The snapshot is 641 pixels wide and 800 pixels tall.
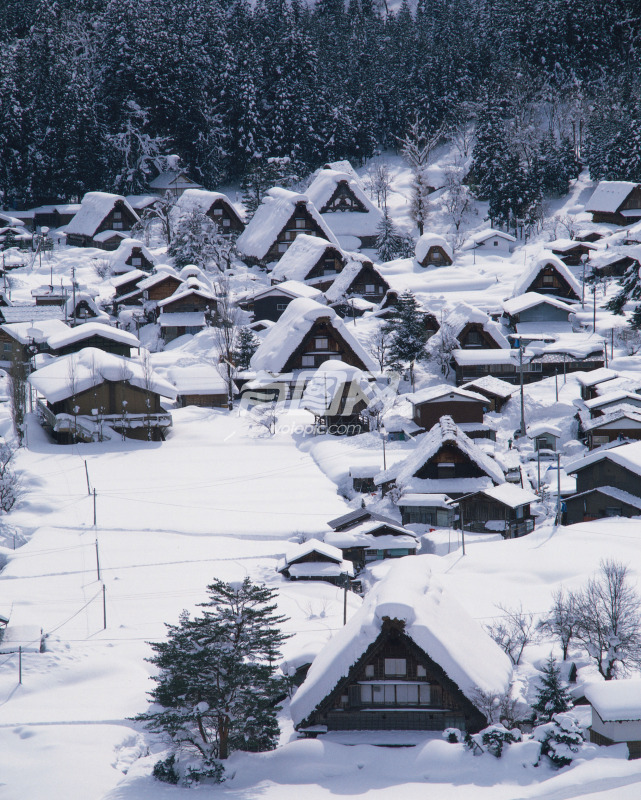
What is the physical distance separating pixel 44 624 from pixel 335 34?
69.1 m

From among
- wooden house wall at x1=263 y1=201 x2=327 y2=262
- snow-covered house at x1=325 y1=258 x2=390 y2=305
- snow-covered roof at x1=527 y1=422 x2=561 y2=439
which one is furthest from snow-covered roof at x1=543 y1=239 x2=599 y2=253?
snow-covered roof at x1=527 y1=422 x2=561 y2=439

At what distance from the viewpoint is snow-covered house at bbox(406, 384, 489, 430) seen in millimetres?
36938

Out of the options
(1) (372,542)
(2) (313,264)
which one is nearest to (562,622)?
(1) (372,542)

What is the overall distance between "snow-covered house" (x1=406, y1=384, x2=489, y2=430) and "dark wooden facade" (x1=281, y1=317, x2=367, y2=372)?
555 centimetres

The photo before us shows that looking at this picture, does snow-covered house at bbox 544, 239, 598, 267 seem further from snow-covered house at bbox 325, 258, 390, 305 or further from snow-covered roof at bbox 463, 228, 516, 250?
snow-covered house at bbox 325, 258, 390, 305

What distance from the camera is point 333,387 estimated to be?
127 ft

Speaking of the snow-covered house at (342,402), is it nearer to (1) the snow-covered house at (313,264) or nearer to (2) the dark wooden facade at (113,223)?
(1) the snow-covered house at (313,264)

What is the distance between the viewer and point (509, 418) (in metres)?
38.5

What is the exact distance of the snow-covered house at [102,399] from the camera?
121ft

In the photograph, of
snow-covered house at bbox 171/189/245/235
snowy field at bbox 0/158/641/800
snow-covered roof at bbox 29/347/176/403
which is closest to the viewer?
snowy field at bbox 0/158/641/800

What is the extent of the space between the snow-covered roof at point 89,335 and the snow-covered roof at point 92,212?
1973 cm

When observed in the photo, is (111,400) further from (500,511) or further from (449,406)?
(500,511)

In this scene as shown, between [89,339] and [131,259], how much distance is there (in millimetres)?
14892

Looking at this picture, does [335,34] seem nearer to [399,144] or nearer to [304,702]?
[399,144]
